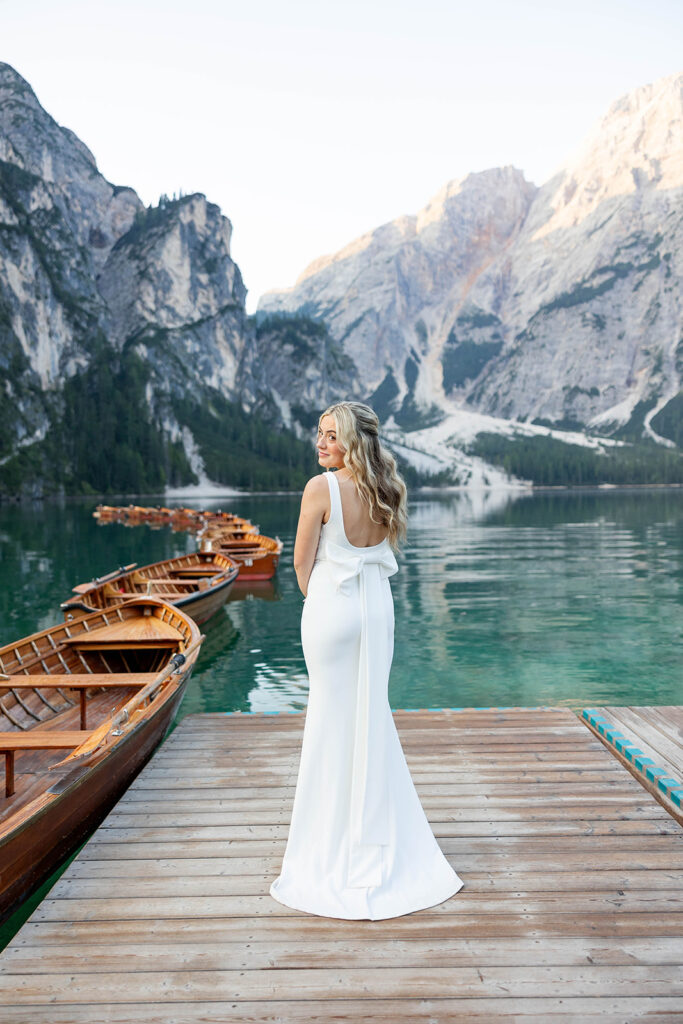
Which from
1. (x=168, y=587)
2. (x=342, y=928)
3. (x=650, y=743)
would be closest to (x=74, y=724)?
(x=342, y=928)

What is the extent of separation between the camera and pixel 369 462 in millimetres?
4531

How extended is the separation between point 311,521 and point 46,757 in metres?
5.16

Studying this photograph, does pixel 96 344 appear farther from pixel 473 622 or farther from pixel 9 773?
pixel 9 773

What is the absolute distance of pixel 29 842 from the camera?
17.8 ft

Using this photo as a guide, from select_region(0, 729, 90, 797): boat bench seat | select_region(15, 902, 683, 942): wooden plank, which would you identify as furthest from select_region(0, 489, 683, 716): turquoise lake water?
select_region(15, 902, 683, 942): wooden plank

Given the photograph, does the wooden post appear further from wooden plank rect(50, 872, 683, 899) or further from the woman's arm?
the woman's arm

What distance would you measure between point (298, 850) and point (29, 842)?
2213 mm

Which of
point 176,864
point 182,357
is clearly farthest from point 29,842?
point 182,357

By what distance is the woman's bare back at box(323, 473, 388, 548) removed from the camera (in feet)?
15.0

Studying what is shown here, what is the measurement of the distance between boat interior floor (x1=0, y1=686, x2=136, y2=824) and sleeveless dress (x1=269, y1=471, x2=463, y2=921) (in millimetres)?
2605

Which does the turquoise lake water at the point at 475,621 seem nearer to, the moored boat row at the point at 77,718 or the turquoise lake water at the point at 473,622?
the turquoise lake water at the point at 473,622

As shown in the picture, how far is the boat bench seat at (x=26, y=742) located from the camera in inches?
244

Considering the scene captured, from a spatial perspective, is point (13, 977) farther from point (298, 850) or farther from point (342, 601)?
point (342, 601)

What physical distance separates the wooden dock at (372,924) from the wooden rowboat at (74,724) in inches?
17.3
